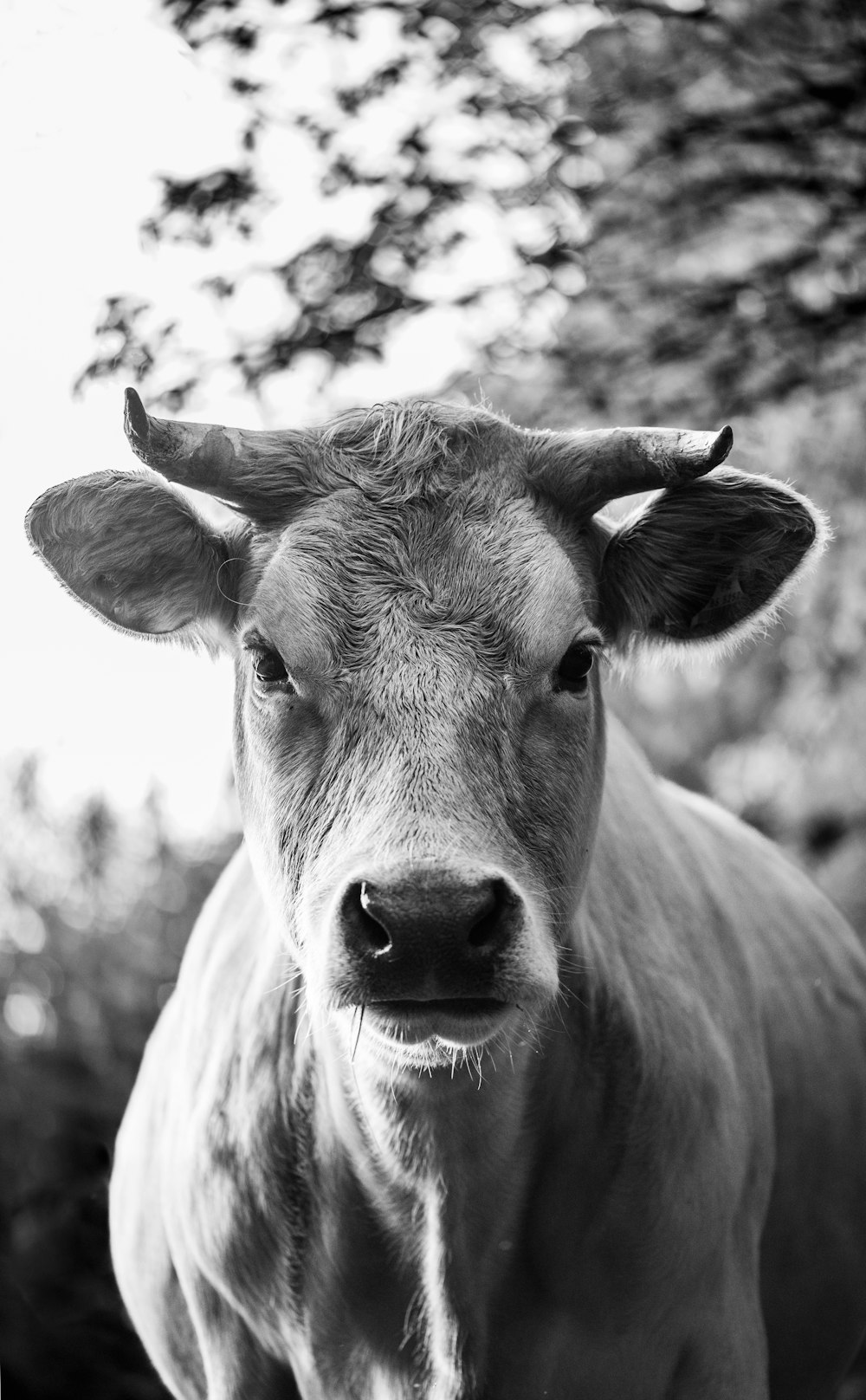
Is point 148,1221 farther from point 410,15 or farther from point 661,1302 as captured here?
point 410,15

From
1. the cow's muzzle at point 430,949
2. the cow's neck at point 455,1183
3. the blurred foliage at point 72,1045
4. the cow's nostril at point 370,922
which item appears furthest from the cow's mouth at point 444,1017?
the blurred foliage at point 72,1045

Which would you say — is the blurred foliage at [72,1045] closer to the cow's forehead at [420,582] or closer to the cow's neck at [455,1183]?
the cow's neck at [455,1183]

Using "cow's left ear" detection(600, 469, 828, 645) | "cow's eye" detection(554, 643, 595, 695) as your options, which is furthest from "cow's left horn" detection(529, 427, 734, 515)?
"cow's eye" detection(554, 643, 595, 695)

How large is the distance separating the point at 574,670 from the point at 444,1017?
0.71 m

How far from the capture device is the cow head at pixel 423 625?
251cm

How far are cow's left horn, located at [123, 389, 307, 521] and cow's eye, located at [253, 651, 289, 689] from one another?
0.29m

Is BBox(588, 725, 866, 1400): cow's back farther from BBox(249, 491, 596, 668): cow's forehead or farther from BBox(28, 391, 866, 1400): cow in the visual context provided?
BBox(249, 491, 596, 668): cow's forehead

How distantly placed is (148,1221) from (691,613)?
2.15 meters

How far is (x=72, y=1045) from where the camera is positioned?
22.2 ft

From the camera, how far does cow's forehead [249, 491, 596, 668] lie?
2760mm

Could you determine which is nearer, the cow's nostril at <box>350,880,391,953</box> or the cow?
the cow's nostril at <box>350,880,391,953</box>

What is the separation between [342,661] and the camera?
9.04 ft

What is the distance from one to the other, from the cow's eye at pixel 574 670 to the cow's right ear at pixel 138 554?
0.70 meters

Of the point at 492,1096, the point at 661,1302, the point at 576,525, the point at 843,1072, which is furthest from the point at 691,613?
the point at 843,1072
